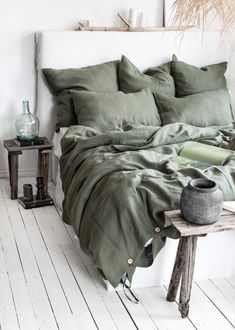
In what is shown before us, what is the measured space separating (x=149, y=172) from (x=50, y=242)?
2.94 feet

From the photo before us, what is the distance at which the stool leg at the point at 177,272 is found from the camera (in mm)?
2545

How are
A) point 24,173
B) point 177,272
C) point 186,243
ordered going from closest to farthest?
point 186,243 < point 177,272 < point 24,173

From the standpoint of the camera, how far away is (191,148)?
3.41m

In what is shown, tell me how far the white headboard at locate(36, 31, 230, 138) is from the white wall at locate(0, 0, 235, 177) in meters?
0.13

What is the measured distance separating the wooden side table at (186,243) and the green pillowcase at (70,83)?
189 centimetres

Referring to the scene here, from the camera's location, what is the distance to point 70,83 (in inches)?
165

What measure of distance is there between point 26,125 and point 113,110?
712 millimetres

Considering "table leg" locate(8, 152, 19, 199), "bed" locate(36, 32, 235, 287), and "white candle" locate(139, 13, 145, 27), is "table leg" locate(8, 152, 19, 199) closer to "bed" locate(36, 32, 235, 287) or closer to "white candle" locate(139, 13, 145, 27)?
"bed" locate(36, 32, 235, 287)

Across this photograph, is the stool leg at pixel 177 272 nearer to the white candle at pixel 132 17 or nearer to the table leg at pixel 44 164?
the table leg at pixel 44 164

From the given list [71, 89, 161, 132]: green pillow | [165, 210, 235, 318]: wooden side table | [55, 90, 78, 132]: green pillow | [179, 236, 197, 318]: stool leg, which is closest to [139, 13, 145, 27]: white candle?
[71, 89, 161, 132]: green pillow

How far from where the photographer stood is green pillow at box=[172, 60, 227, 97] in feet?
14.5

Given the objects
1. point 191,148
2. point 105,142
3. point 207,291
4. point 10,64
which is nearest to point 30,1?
point 10,64

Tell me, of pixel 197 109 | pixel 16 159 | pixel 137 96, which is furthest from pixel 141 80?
pixel 16 159

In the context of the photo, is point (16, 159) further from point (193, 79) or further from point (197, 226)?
point (197, 226)
